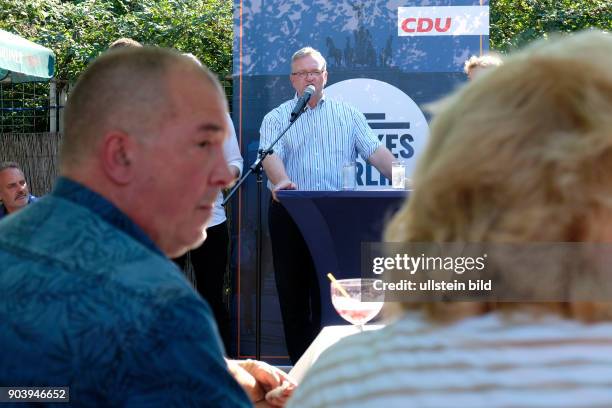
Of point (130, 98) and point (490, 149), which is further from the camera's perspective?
point (130, 98)

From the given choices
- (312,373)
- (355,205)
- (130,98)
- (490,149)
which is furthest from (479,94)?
(355,205)

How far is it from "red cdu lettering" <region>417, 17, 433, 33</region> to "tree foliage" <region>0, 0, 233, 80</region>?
23.4 feet

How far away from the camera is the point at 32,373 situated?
1.12m

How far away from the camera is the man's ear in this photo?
131 centimetres

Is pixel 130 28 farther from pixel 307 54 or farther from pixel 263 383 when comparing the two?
pixel 263 383

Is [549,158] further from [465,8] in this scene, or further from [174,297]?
[465,8]

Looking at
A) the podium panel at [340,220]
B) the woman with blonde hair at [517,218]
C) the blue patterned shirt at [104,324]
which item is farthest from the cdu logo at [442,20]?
the woman with blonde hair at [517,218]

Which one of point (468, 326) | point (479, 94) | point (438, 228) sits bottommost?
point (468, 326)

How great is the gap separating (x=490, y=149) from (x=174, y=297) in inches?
18.0

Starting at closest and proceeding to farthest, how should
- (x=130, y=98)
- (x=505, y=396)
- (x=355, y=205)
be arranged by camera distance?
(x=505, y=396) → (x=130, y=98) → (x=355, y=205)

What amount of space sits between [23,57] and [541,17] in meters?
9.88

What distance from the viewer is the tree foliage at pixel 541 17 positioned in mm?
13805

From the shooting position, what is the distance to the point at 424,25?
19.5 feet

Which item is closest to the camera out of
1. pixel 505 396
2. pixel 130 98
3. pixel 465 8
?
pixel 505 396
